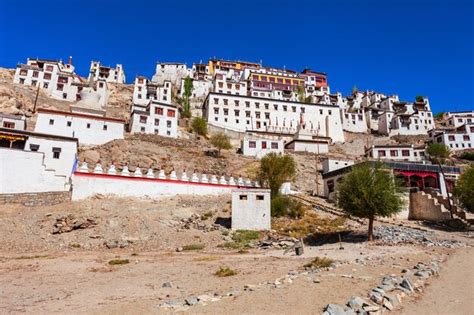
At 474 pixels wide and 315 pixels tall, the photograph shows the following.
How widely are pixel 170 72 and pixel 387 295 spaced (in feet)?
326

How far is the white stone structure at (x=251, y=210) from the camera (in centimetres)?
2831

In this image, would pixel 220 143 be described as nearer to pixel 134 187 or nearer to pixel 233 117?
pixel 233 117

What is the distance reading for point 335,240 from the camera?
26266 millimetres

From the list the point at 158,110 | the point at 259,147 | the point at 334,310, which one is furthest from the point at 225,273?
the point at 158,110

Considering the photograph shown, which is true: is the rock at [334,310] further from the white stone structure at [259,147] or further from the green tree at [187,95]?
the green tree at [187,95]

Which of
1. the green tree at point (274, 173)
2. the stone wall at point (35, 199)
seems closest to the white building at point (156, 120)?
the green tree at point (274, 173)

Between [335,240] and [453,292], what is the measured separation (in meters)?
14.1

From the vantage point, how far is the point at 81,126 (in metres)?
48.1

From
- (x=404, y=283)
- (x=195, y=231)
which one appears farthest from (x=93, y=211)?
(x=404, y=283)

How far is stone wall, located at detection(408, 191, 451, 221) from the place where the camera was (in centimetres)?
3384

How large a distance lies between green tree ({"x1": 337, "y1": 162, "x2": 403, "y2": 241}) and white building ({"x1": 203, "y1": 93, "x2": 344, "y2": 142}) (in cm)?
4821

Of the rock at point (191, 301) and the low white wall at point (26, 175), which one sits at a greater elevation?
the low white wall at point (26, 175)

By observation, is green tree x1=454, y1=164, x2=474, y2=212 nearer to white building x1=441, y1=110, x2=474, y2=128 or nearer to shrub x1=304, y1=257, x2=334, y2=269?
shrub x1=304, y1=257, x2=334, y2=269

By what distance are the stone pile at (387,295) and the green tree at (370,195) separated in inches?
428
